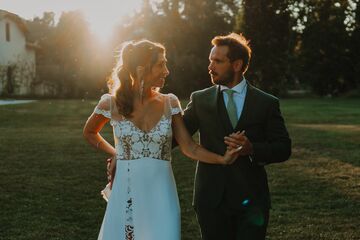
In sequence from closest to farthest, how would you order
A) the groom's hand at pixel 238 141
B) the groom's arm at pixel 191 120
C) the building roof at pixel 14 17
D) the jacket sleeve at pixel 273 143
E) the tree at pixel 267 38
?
the groom's hand at pixel 238 141, the jacket sleeve at pixel 273 143, the groom's arm at pixel 191 120, the building roof at pixel 14 17, the tree at pixel 267 38

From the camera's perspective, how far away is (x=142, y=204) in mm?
4359

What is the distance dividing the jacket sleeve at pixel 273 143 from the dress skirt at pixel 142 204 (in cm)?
71

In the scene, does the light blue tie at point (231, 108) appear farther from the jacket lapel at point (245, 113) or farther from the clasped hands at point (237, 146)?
the clasped hands at point (237, 146)

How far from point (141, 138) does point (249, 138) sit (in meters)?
0.84

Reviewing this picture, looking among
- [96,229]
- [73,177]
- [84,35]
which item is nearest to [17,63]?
[84,35]

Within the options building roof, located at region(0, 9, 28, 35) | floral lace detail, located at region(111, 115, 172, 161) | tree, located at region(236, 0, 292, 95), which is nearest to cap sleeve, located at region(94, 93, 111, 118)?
floral lace detail, located at region(111, 115, 172, 161)

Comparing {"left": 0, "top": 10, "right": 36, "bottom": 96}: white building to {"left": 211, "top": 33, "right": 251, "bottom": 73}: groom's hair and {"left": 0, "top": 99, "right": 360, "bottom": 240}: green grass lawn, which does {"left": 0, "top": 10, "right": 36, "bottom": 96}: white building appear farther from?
{"left": 211, "top": 33, "right": 251, "bottom": 73}: groom's hair

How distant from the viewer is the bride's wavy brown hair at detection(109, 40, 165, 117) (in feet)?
14.3

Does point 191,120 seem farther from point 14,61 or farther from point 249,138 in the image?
point 14,61

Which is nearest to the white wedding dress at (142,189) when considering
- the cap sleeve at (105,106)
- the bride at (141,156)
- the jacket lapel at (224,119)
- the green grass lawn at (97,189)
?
the bride at (141,156)

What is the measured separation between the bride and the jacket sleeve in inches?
8.2

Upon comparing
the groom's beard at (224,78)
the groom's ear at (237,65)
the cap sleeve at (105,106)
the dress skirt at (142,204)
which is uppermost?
the groom's ear at (237,65)

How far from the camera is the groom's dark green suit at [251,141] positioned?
4508 millimetres

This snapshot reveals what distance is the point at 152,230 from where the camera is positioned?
14.1 ft
